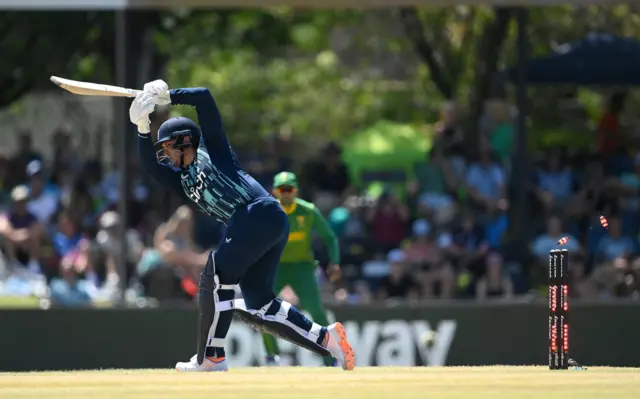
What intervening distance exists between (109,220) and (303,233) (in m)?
4.58

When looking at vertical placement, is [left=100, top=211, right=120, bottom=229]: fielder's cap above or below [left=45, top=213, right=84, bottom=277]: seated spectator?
above

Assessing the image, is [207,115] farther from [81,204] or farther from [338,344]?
[81,204]

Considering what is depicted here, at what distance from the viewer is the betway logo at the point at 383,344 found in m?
15.3

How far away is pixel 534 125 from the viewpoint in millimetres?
26531

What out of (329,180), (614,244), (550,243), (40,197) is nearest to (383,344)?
(550,243)

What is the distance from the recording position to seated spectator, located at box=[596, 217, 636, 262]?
1816cm

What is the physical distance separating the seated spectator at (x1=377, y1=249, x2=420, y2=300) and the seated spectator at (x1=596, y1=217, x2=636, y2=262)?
2293mm

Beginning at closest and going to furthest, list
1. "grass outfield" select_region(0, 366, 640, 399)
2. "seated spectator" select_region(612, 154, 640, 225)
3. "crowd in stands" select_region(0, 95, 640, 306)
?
"grass outfield" select_region(0, 366, 640, 399)
"crowd in stands" select_region(0, 95, 640, 306)
"seated spectator" select_region(612, 154, 640, 225)

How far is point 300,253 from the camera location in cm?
1409

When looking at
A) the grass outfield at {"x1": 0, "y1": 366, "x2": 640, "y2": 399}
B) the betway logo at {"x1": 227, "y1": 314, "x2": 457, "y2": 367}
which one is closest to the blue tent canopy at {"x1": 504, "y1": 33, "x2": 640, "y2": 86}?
the betway logo at {"x1": 227, "y1": 314, "x2": 457, "y2": 367}

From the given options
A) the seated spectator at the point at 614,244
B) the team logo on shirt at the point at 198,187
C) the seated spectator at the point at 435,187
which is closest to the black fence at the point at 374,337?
the seated spectator at the point at 614,244

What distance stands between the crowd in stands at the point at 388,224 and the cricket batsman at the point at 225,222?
20.7ft

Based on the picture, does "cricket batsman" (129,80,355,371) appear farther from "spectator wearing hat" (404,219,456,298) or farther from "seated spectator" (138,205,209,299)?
"spectator wearing hat" (404,219,456,298)

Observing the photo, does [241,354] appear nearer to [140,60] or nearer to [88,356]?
[88,356]
